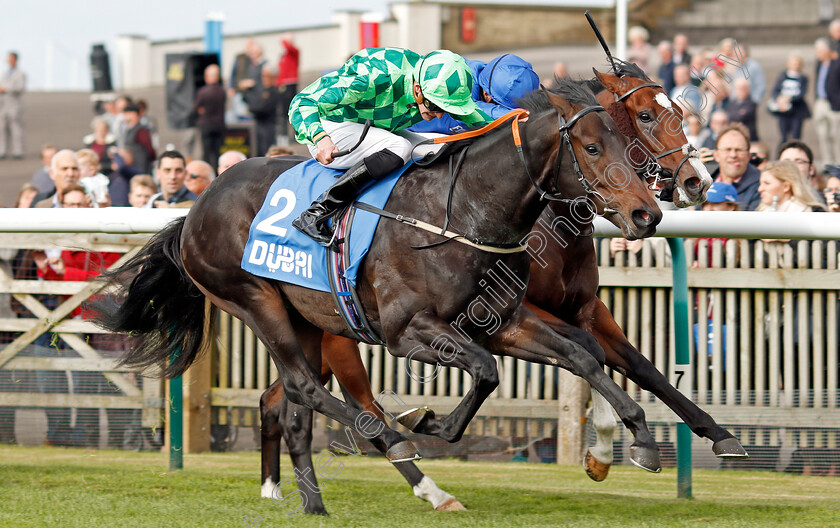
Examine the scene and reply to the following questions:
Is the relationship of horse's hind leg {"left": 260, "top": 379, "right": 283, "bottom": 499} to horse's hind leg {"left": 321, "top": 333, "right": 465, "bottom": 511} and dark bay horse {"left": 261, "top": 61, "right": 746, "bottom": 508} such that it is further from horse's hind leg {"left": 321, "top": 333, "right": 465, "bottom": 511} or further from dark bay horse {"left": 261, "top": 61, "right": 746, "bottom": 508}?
horse's hind leg {"left": 321, "top": 333, "right": 465, "bottom": 511}

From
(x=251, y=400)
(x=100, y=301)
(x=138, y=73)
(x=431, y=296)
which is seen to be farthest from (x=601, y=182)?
(x=138, y=73)

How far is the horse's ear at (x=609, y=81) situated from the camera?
4555mm

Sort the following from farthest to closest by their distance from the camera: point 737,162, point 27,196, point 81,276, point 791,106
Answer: point 791,106
point 27,196
point 737,162
point 81,276

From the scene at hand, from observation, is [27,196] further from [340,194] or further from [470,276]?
[470,276]

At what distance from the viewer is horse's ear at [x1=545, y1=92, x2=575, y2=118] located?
3.88m

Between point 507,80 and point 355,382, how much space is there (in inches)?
58.2

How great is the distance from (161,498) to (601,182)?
2.31 m

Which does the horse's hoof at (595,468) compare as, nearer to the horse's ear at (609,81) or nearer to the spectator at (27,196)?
the horse's ear at (609,81)

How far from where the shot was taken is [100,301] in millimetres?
5324

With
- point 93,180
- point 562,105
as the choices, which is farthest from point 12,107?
point 562,105

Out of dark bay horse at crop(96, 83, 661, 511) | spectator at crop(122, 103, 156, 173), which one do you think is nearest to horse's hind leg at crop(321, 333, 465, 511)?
dark bay horse at crop(96, 83, 661, 511)

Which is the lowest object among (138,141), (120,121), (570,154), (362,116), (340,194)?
(340,194)

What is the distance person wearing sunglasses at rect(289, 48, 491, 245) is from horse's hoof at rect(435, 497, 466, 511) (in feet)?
3.87

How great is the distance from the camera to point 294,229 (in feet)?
14.9
